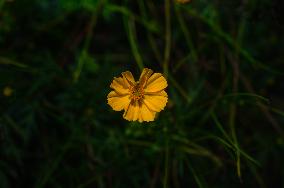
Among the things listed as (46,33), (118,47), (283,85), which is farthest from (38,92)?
(283,85)

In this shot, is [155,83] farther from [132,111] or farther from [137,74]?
[137,74]

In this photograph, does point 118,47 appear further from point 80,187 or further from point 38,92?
point 80,187

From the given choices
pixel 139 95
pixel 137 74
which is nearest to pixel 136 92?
pixel 139 95

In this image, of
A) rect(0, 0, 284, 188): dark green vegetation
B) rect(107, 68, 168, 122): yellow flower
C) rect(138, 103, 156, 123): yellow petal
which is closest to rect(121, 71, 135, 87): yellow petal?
rect(107, 68, 168, 122): yellow flower

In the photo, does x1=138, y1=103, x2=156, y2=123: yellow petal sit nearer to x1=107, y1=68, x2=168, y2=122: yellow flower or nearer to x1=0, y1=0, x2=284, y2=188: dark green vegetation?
x1=107, y1=68, x2=168, y2=122: yellow flower

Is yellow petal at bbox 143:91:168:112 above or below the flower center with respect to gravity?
below

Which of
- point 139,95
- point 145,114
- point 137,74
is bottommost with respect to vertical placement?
point 145,114
